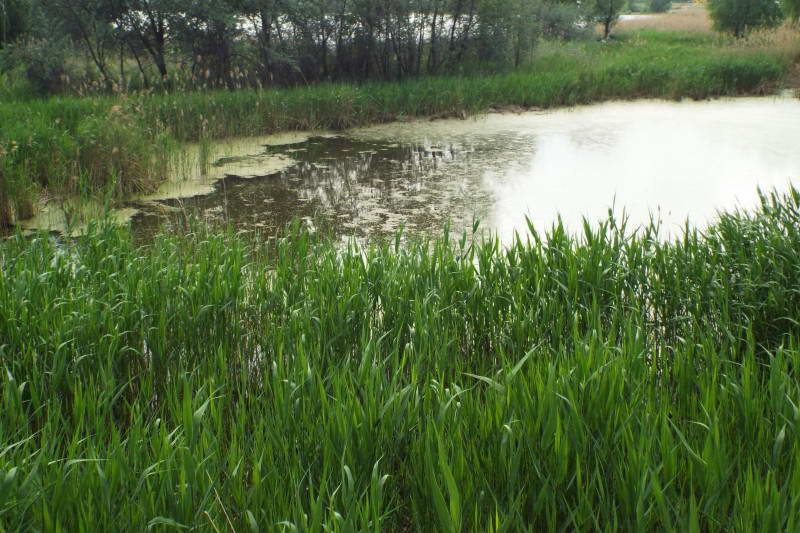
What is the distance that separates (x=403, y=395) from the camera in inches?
70.2

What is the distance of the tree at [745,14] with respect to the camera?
18562 millimetres

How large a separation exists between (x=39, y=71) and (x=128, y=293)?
8879mm

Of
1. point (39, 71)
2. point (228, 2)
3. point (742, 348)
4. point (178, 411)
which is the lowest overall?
point (742, 348)

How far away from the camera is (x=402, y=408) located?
1.74 metres

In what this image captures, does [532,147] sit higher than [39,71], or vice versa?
[39,71]

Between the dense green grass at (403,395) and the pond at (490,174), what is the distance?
1.10 m

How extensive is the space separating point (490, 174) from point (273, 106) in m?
3.57

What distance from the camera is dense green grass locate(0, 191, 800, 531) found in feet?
4.77

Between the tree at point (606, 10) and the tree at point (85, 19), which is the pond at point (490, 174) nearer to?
the tree at point (85, 19)

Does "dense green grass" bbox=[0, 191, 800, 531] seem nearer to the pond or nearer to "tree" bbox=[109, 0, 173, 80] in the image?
the pond

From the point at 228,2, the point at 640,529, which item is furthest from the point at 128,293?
the point at 228,2

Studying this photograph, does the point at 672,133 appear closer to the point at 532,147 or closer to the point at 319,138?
the point at 532,147

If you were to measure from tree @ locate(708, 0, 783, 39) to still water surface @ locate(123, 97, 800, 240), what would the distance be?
1086 cm

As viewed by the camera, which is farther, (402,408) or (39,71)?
(39,71)
